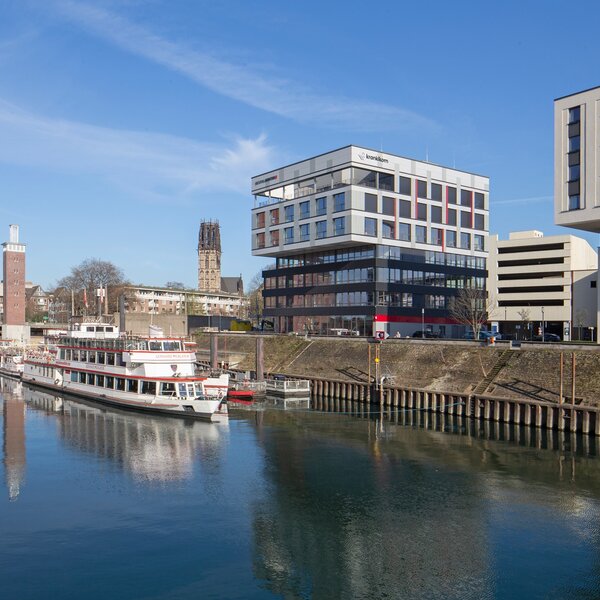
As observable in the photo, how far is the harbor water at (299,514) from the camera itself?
26.0m

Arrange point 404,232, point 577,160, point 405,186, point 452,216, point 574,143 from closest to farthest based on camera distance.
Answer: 1. point 577,160
2. point 574,143
3. point 404,232
4. point 405,186
5. point 452,216

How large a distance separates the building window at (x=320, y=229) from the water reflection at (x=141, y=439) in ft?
177

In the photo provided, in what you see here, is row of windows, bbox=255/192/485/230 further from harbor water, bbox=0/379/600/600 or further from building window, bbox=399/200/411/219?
harbor water, bbox=0/379/600/600

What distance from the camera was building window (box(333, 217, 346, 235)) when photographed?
107 meters

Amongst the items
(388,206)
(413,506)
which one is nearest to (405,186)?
(388,206)

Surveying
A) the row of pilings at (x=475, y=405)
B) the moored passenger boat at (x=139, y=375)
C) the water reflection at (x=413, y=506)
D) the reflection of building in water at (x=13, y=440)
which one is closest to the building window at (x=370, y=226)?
the row of pilings at (x=475, y=405)

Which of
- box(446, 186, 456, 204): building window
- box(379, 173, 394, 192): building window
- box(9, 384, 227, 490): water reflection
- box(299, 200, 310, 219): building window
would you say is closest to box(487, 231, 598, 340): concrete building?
box(446, 186, 456, 204): building window

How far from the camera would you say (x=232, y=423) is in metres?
60.5

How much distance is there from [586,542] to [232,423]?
3667 cm

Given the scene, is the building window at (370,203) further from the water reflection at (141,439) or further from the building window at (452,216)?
the water reflection at (141,439)

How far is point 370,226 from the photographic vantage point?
352 feet

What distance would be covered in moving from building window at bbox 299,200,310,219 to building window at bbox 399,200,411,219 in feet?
56.0

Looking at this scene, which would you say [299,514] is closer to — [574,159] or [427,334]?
[574,159]

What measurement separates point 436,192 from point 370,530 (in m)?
93.5
